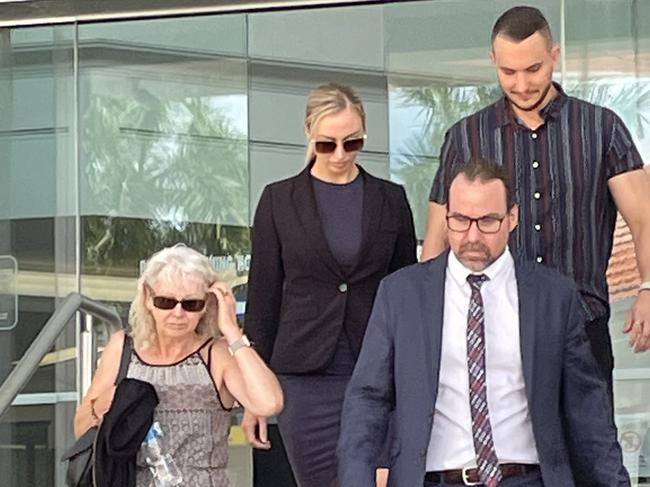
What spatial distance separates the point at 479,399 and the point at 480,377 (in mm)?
61

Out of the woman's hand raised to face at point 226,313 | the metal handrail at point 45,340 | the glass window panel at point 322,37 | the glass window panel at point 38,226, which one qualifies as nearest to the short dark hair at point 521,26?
the woman's hand raised to face at point 226,313

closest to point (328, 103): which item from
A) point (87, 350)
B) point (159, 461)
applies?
point (159, 461)

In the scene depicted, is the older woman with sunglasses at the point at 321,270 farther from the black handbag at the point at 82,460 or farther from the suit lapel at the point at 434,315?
the suit lapel at the point at 434,315

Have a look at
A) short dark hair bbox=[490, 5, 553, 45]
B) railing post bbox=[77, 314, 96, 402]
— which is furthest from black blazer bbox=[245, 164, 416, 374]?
railing post bbox=[77, 314, 96, 402]

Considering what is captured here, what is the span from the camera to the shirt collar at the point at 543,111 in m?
5.92

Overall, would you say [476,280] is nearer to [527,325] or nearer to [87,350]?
[527,325]

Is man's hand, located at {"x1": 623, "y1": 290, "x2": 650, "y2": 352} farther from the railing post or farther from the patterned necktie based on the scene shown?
the railing post

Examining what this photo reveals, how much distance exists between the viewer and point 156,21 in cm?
1030

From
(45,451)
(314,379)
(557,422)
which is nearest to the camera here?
(557,422)

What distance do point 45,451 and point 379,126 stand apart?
8.03 ft

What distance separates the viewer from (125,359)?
19.7 feet

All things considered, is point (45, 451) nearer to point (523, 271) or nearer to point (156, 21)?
point (156, 21)

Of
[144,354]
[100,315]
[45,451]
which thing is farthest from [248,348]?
[45,451]

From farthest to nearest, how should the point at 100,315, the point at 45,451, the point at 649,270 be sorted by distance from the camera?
the point at 45,451 → the point at 100,315 → the point at 649,270
